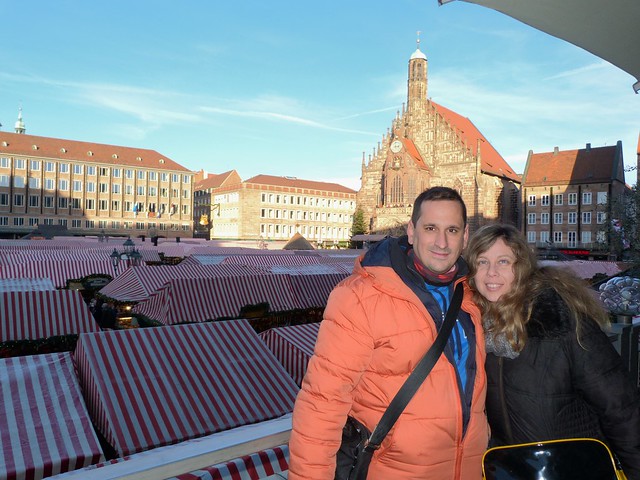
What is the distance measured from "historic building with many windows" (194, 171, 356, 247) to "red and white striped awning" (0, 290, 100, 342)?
5852 cm

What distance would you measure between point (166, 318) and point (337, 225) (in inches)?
2752

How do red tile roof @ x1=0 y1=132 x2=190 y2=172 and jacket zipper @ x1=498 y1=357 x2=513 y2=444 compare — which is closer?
jacket zipper @ x1=498 y1=357 x2=513 y2=444

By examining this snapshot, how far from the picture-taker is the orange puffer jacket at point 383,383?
6.02 feet

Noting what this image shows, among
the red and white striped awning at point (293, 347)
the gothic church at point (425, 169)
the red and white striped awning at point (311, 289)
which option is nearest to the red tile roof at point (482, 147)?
the gothic church at point (425, 169)

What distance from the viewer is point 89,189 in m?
66.4

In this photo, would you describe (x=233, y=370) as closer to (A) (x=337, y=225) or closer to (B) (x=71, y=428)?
(B) (x=71, y=428)

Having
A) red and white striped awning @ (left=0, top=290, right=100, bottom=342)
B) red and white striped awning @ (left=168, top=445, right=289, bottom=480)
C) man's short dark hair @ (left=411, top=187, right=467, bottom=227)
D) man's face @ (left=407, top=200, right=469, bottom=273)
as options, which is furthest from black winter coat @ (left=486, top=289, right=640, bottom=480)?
red and white striped awning @ (left=0, top=290, right=100, bottom=342)

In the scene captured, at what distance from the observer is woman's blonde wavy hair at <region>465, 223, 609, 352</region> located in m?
2.07

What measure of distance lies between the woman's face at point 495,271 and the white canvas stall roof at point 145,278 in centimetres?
877

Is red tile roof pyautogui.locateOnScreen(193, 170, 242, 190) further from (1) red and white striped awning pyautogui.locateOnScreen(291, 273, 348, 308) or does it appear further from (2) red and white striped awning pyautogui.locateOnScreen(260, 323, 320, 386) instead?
(2) red and white striped awning pyautogui.locateOnScreen(260, 323, 320, 386)

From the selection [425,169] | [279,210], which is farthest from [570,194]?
[279,210]

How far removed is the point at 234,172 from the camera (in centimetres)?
8394

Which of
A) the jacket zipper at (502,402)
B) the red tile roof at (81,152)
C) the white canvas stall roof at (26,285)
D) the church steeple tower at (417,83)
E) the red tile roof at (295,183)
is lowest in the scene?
the white canvas stall roof at (26,285)

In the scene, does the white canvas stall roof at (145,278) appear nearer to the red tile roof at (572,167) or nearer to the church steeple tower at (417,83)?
the red tile roof at (572,167)
